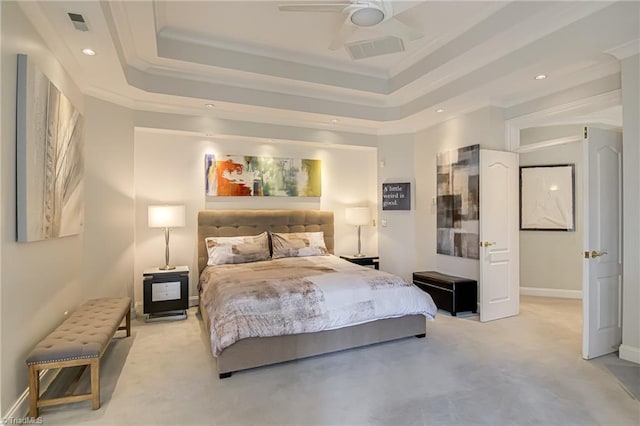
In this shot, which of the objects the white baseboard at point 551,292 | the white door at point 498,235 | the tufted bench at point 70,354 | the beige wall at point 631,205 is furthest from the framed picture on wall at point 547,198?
the tufted bench at point 70,354

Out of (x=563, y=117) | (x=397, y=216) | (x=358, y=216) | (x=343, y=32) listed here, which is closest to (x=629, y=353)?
(x=563, y=117)

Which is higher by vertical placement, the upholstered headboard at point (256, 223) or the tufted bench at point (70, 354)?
the upholstered headboard at point (256, 223)

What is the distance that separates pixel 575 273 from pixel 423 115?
3.44 metres

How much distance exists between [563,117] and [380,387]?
3684 millimetres

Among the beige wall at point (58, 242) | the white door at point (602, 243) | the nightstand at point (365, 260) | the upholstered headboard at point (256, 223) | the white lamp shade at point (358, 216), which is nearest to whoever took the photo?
the beige wall at point (58, 242)

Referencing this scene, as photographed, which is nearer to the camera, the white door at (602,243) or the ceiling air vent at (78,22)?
the ceiling air vent at (78,22)

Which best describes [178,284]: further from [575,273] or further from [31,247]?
[575,273]

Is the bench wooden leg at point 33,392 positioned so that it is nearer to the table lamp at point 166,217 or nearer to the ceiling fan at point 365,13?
the table lamp at point 166,217

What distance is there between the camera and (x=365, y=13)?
8.73ft

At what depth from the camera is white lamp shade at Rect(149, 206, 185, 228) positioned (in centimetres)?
434

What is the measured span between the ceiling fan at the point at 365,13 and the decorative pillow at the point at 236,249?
2.88 meters

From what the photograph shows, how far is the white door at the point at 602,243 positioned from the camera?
10.2 ft

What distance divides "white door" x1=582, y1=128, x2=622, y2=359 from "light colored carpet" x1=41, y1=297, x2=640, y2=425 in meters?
0.29

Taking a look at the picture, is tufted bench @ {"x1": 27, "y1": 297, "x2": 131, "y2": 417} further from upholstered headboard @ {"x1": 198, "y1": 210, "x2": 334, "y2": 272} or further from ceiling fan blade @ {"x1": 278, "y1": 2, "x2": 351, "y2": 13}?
ceiling fan blade @ {"x1": 278, "y1": 2, "x2": 351, "y2": 13}
